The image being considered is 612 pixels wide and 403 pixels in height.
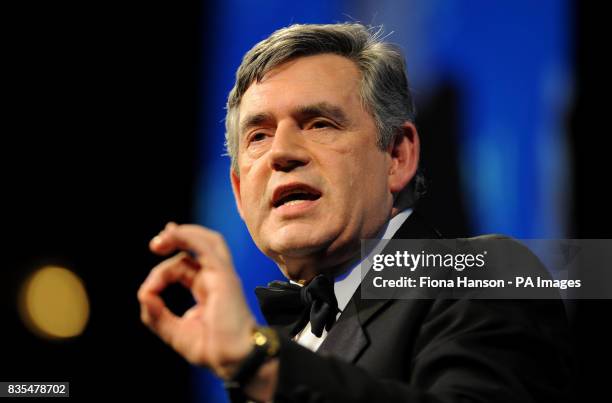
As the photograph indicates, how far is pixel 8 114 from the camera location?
10.7 feet

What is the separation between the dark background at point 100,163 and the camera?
327 centimetres

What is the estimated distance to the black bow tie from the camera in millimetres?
1761

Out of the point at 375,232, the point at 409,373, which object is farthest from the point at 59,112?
the point at 409,373

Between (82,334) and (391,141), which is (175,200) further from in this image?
(391,141)

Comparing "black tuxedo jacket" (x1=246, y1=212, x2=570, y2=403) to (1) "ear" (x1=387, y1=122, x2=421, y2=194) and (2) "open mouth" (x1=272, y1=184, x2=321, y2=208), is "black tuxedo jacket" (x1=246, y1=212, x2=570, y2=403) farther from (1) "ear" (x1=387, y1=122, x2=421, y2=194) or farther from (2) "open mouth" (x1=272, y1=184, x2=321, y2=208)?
(1) "ear" (x1=387, y1=122, x2=421, y2=194)

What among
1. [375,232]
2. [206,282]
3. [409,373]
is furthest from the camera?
[375,232]

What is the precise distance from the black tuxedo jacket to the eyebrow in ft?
1.54

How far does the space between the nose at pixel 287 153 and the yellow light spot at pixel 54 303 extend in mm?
1729

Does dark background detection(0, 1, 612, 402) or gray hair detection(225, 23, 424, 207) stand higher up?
gray hair detection(225, 23, 424, 207)

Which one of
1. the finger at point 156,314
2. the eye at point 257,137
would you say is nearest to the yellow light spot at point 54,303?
the eye at point 257,137

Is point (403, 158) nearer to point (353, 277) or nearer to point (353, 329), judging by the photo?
point (353, 277)

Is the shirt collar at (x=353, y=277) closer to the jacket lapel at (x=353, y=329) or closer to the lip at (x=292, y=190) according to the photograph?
the jacket lapel at (x=353, y=329)

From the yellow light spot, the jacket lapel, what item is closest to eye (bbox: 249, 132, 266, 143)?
the jacket lapel

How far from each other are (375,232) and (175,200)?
1.60 meters
